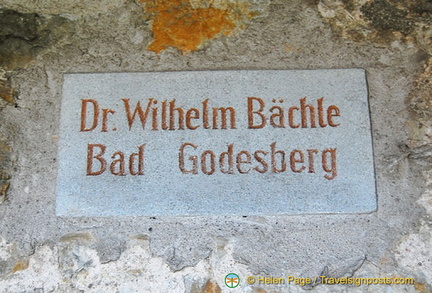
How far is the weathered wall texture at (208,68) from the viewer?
176 centimetres

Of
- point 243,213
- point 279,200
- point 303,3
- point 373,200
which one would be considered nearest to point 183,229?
point 243,213

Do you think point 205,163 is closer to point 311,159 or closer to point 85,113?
point 311,159

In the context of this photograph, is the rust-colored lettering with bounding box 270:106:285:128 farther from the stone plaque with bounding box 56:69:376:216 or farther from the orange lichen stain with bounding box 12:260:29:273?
the orange lichen stain with bounding box 12:260:29:273

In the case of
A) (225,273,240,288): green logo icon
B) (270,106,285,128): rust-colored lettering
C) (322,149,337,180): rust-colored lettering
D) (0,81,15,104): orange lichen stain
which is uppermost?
(0,81,15,104): orange lichen stain

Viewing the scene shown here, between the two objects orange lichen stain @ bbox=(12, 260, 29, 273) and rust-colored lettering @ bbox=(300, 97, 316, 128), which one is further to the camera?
rust-colored lettering @ bbox=(300, 97, 316, 128)

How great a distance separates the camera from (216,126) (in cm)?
189

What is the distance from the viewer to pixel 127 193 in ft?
5.97

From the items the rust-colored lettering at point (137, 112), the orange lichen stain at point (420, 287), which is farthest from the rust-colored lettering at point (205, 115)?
the orange lichen stain at point (420, 287)

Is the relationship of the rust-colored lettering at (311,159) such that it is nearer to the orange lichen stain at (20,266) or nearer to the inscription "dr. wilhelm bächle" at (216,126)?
the inscription "dr. wilhelm bächle" at (216,126)

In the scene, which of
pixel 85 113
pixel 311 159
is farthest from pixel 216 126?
pixel 85 113

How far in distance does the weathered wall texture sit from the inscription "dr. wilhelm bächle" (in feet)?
0.52

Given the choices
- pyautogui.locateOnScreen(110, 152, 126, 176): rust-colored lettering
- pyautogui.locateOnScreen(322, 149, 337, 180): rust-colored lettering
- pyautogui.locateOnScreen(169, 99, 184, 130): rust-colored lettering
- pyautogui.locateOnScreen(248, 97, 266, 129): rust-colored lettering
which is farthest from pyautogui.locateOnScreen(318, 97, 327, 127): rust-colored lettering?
pyautogui.locateOnScreen(110, 152, 126, 176): rust-colored lettering

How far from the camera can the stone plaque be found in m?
1.81

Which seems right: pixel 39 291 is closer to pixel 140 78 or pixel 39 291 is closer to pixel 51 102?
pixel 51 102
